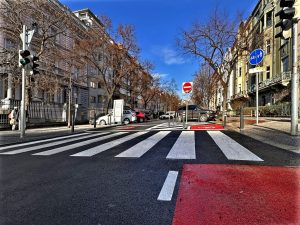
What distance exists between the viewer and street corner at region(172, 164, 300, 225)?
2443mm

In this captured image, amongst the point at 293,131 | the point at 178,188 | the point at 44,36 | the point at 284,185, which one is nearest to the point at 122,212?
the point at 178,188

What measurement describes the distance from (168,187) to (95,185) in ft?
3.98

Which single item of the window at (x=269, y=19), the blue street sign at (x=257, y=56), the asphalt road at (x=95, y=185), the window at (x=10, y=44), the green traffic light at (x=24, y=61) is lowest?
the asphalt road at (x=95, y=185)

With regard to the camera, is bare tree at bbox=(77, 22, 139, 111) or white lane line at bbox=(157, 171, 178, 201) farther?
bare tree at bbox=(77, 22, 139, 111)

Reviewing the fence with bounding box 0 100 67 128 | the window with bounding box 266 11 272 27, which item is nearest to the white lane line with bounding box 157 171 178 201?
the fence with bounding box 0 100 67 128

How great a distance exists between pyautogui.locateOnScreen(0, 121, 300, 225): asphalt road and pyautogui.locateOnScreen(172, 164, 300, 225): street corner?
0.76ft

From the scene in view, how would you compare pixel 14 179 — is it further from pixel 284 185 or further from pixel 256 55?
pixel 256 55

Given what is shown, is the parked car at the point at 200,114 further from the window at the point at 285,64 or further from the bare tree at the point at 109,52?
the window at the point at 285,64

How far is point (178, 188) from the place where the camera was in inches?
133

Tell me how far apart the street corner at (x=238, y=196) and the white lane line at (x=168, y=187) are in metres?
0.14

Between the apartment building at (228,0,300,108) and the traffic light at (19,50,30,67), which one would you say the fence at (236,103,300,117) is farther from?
the traffic light at (19,50,30,67)

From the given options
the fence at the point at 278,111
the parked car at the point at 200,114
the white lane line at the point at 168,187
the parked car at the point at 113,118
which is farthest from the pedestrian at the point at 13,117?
the fence at the point at 278,111

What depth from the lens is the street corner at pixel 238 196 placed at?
2443mm

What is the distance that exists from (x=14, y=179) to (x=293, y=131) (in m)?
8.88
